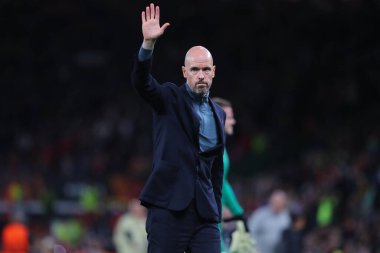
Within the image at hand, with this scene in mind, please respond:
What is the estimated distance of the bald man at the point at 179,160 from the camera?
6230 millimetres

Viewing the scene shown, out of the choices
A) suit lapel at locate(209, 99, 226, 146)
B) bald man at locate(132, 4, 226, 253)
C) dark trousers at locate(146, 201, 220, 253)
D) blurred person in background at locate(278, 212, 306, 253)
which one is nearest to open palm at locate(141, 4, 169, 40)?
bald man at locate(132, 4, 226, 253)

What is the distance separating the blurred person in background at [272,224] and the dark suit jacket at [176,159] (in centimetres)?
752

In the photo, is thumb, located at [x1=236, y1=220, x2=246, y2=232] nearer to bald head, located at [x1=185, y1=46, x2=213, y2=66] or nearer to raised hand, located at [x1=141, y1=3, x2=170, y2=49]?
bald head, located at [x1=185, y1=46, x2=213, y2=66]

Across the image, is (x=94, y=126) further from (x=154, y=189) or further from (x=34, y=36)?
(x=154, y=189)

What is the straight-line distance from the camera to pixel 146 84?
6172 mm

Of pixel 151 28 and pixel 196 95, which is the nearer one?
pixel 151 28

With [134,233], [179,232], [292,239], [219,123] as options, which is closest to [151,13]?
[219,123]

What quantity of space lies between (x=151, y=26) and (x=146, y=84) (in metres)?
0.35

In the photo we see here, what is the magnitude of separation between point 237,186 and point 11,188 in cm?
526

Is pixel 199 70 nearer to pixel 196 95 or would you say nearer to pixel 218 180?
pixel 196 95

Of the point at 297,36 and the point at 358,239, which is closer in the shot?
the point at 358,239

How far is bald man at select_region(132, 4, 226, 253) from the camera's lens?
623 centimetres

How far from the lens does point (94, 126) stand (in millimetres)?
24500

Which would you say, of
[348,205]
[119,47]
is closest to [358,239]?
[348,205]
